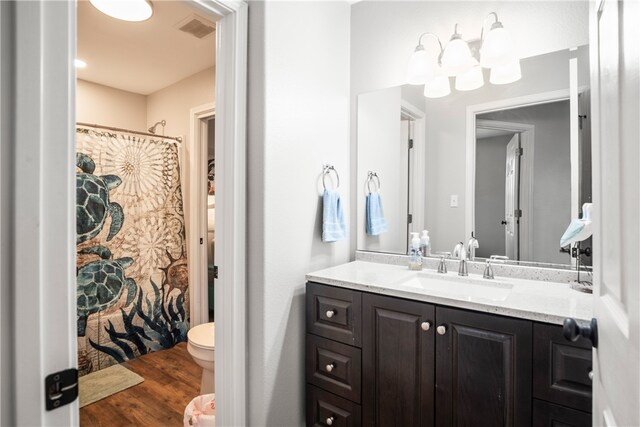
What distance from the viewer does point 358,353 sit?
1.47 meters

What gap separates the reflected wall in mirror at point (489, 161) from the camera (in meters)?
1.52

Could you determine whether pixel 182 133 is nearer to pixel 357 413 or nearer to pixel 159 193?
pixel 159 193

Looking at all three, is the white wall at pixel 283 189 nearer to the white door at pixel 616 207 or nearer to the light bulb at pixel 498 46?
the light bulb at pixel 498 46

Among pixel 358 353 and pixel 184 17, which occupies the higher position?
pixel 184 17

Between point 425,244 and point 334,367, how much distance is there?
830 mm

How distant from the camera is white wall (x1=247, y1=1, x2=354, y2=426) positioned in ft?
4.93

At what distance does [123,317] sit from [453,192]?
2.72m

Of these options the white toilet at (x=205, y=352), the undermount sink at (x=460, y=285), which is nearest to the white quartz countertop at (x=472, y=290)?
the undermount sink at (x=460, y=285)

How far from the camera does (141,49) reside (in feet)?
8.80

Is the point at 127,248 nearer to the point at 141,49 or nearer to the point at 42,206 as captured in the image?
the point at 141,49

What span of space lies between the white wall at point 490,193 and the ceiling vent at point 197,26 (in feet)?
6.37

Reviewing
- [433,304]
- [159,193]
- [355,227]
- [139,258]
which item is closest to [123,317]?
[139,258]

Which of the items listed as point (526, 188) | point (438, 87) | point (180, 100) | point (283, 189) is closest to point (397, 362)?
point (283, 189)

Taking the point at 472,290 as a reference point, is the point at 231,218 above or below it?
above
